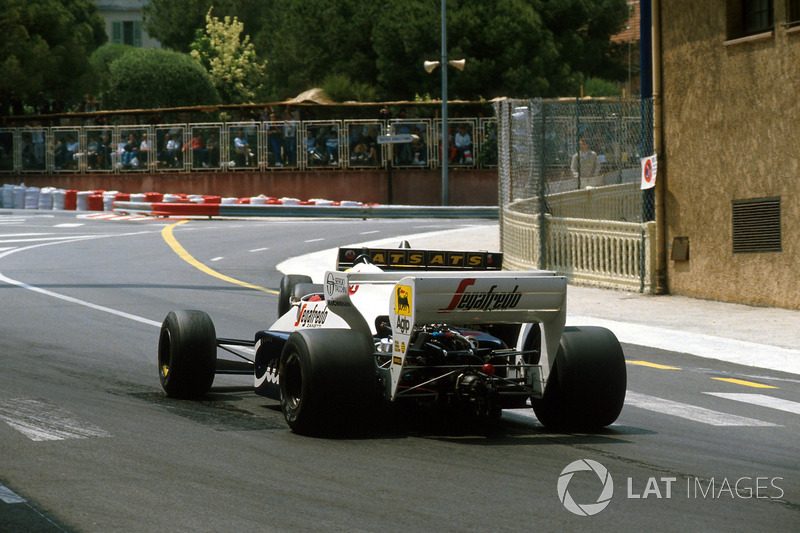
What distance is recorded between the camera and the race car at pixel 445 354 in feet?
25.2

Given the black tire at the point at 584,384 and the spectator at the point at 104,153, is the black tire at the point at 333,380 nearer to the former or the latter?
the black tire at the point at 584,384

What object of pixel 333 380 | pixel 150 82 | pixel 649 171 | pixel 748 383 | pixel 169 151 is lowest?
pixel 748 383

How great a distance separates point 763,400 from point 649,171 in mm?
8541

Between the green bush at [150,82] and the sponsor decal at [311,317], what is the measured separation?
51.2 meters

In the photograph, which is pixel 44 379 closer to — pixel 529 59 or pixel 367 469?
pixel 367 469

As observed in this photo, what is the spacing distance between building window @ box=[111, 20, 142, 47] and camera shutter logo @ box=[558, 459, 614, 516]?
9714 cm

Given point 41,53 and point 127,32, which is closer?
point 41,53

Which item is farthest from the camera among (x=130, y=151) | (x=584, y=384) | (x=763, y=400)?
(x=130, y=151)

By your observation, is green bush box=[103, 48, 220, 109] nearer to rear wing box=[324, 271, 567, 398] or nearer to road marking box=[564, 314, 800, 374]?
road marking box=[564, 314, 800, 374]

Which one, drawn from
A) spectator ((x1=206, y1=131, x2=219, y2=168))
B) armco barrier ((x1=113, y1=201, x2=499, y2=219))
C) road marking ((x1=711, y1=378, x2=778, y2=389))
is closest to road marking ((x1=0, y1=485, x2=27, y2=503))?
road marking ((x1=711, y1=378, x2=778, y2=389))

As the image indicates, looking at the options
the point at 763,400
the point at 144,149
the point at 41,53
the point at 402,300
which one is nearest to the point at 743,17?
the point at 763,400

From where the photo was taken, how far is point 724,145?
17062 millimetres

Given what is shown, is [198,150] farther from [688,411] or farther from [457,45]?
[688,411]

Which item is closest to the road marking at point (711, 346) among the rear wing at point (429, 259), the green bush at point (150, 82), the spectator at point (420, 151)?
the rear wing at point (429, 259)
